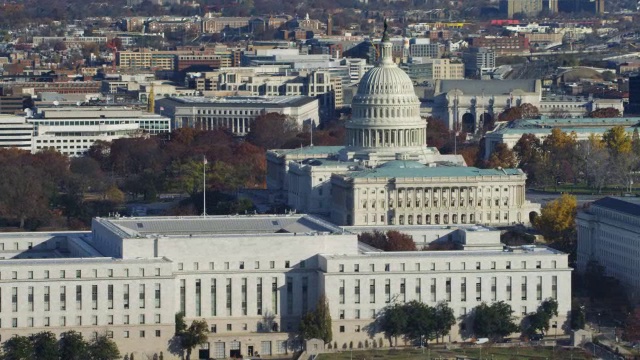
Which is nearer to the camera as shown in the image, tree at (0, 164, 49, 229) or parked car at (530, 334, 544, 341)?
parked car at (530, 334, 544, 341)

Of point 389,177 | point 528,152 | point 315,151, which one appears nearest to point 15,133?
point 315,151

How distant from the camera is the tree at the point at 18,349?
7444cm

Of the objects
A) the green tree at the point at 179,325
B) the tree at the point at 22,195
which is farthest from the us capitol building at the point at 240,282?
the tree at the point at 22,195

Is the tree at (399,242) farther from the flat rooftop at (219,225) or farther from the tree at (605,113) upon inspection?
the tree at (605,113)

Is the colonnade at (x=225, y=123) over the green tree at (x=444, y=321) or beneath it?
beneath

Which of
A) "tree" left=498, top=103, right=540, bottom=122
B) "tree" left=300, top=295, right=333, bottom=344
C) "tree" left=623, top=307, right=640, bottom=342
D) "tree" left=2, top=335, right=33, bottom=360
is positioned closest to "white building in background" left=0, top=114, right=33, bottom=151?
"tree" left=498, top=103, right=540, bottom=122

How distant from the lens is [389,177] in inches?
4210

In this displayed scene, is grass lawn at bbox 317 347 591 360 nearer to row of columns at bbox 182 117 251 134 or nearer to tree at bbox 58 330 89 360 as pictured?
tree at bbox 58 330 89 360

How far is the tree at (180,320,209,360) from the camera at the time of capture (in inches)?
3039

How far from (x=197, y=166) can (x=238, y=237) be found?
39.1 m

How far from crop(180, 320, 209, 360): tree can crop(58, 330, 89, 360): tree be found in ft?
10.0

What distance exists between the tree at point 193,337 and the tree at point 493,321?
7857 mm

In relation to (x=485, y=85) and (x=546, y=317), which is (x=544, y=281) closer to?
(x=546, y=317)

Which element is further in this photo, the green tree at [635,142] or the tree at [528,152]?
the green tree at [635,142]
